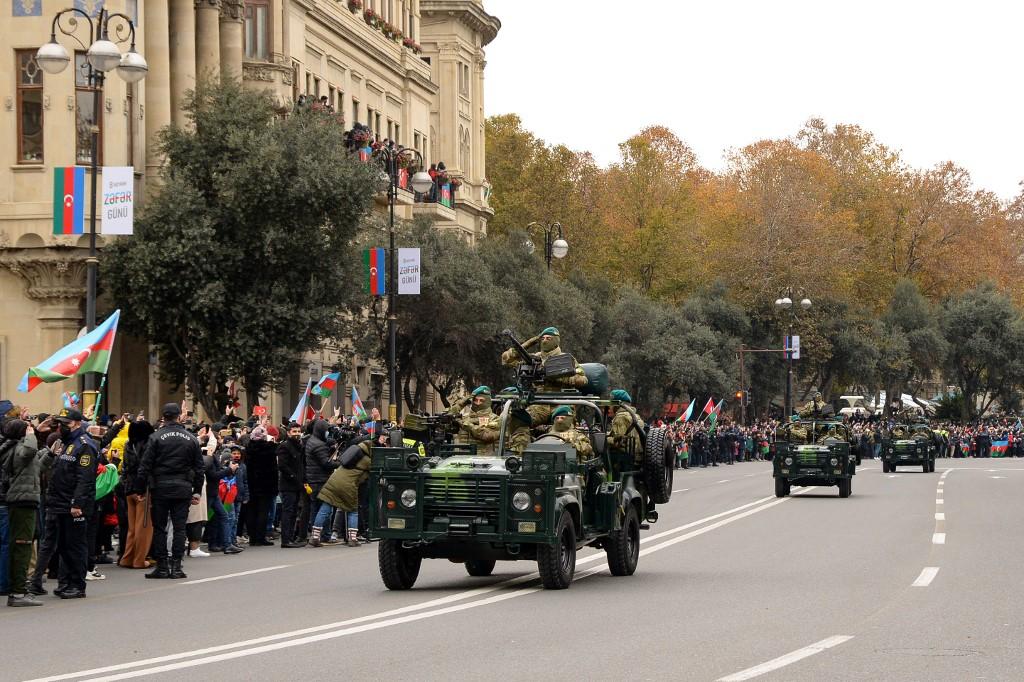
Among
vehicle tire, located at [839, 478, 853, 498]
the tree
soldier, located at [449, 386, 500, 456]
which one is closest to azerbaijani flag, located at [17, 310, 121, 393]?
soldier, located at [449, 386, 500, 456]

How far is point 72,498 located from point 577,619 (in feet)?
17.8

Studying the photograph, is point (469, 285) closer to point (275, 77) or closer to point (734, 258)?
point (275, 77)

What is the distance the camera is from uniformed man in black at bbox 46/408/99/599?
16.8 meters

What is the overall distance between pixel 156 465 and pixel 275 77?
3150cm

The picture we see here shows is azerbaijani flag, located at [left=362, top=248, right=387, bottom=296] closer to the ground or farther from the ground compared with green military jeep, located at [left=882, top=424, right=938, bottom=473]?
farther from the ground

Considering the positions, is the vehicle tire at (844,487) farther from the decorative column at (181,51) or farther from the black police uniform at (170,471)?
the black police uniform at (170,471)

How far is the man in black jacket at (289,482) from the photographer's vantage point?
966 inches

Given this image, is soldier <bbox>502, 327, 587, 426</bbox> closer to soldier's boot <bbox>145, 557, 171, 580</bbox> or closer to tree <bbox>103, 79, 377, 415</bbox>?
soldier's boot <bbox>145, 557, 171, 580</bbox>

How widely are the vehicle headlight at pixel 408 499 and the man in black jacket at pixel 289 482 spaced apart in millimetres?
8181

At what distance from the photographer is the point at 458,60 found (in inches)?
2980

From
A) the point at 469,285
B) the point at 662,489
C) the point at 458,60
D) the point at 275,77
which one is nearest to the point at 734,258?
the point at 458,60

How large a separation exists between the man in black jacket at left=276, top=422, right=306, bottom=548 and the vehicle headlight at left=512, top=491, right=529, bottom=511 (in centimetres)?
872

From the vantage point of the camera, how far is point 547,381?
1888cm

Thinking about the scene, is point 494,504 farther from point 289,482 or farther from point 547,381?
point 289,482
